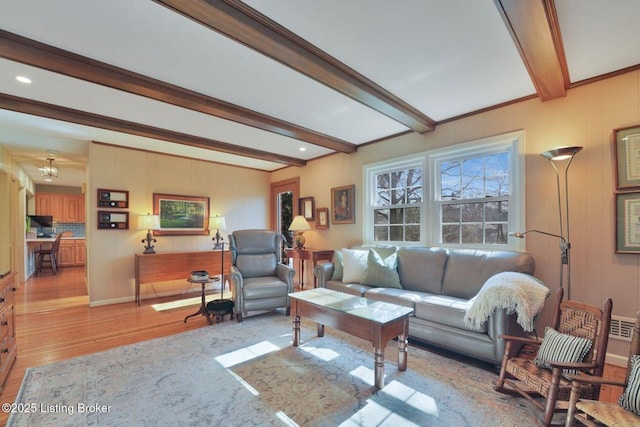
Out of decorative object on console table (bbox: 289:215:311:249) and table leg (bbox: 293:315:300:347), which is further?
decorative object on console table (bbox: 289:215:311:249)

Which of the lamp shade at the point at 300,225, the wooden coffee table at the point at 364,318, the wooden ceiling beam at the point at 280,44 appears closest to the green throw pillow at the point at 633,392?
the wooden coffee table at the point at 364,318

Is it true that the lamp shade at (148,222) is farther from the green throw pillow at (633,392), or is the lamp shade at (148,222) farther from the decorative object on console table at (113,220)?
the green throw pillow at (633,392)

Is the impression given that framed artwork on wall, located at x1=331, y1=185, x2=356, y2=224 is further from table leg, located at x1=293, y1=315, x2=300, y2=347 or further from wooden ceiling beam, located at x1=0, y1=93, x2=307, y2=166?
table leg, located at x1=293, y1=315, x2=300, y2=347

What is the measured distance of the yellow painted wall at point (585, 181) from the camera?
2455 mm

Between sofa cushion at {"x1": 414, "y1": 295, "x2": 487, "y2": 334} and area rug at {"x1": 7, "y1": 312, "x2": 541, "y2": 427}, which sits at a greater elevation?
sofa cushion at {"x1": 414, "y1": 295, "x2": 487, "y2": 334}

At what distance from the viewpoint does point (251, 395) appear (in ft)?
6.56

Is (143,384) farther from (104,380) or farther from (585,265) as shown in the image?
(585,265)

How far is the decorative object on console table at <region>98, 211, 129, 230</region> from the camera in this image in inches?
176

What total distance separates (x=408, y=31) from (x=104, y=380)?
3432 millimetres

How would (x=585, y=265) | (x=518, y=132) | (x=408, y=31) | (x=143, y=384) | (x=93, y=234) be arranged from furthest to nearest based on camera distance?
(x=93, y=234) → (x=518, y=132) → (x=585, y=265) → (x=143, y=384) → (x=408, y=31)

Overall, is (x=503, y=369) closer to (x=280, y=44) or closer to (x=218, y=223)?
(x=280, y=44)

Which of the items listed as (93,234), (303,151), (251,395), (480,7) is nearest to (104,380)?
(251,395)

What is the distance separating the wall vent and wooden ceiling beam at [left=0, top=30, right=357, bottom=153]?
155 inches

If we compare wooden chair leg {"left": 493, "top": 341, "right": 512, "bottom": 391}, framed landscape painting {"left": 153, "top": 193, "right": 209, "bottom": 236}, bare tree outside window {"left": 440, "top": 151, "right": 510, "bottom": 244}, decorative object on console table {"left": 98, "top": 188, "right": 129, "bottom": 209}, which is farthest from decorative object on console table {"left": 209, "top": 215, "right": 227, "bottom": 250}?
wooden chair leg {"left": 493, "top": 341, "right": 512, "bottom": 391}
